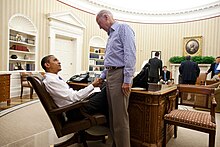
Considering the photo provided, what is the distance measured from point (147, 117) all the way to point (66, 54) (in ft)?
19.6

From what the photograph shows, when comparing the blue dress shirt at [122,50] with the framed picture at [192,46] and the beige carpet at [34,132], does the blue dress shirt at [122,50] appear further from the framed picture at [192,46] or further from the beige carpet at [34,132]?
the framed picture at [192,46]

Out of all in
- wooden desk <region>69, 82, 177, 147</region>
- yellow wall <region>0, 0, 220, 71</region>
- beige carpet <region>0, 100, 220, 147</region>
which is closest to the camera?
wooden desk <region>69, 82, 177, 147</region>

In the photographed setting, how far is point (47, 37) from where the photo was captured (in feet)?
21.2

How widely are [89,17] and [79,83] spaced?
19.6 ft

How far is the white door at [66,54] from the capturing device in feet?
23.6

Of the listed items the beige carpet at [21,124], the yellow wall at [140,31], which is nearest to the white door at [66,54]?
the yellow wall at [140,31]

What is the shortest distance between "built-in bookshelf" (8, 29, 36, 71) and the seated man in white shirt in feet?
13.6

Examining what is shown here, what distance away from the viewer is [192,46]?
8984 millimetres

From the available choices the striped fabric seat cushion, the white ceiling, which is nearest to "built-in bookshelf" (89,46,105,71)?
the white ceiling

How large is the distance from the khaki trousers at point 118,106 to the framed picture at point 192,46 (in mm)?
8209

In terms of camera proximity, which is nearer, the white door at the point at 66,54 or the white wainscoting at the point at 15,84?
the white wainscoting at the point at 15,84

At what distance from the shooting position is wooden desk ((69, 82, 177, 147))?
215 centimetres

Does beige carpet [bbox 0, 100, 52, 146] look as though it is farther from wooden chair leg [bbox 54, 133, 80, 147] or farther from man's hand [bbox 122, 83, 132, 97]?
man's hand [bbox 122, 83, 132, 97]

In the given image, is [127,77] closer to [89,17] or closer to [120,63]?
[120,63]
